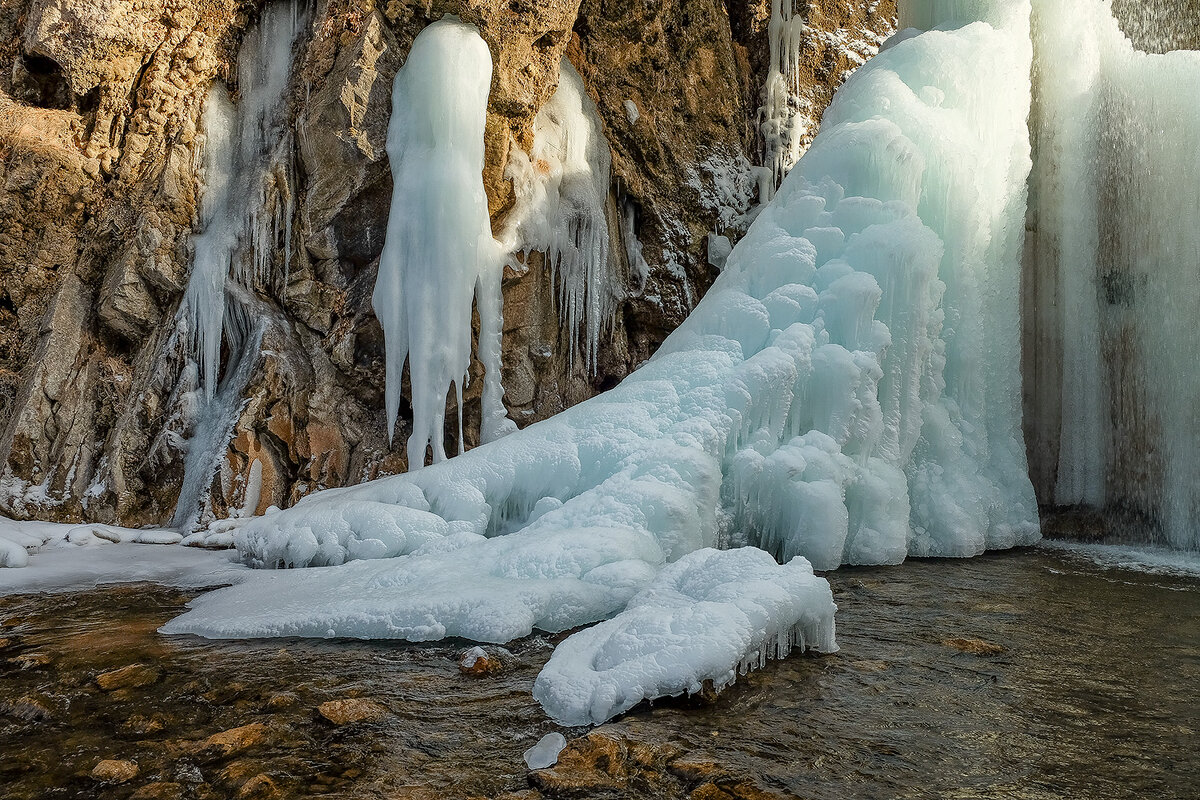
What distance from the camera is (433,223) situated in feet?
21.7

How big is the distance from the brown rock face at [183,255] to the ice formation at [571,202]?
0.19m

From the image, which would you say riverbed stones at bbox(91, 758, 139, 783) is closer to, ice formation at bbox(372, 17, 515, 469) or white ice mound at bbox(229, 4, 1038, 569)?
white ice mound at bbox(229, 4, 1038, 569)

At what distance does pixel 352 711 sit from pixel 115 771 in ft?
1.94

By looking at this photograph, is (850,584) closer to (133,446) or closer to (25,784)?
(25,784)

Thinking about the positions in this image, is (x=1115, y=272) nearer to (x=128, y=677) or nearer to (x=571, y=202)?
(x=571, y=202)

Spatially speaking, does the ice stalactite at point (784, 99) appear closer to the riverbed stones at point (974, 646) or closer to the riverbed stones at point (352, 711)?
the riverbed stones at point (974, 646)

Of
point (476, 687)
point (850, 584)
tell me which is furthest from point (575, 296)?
point (476, 687)

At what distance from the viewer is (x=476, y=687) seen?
2.52 m

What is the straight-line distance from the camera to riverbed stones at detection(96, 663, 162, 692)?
2.48 meters

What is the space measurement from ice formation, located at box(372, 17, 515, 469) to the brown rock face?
28 cm

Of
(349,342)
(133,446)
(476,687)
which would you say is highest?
(349,342)

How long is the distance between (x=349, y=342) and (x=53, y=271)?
9.20ft

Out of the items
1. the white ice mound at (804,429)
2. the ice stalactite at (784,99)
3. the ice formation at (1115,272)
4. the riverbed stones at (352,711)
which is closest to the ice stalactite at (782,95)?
the ice stalactite at (784,99)

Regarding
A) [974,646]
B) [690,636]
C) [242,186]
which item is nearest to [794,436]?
[974,646]
